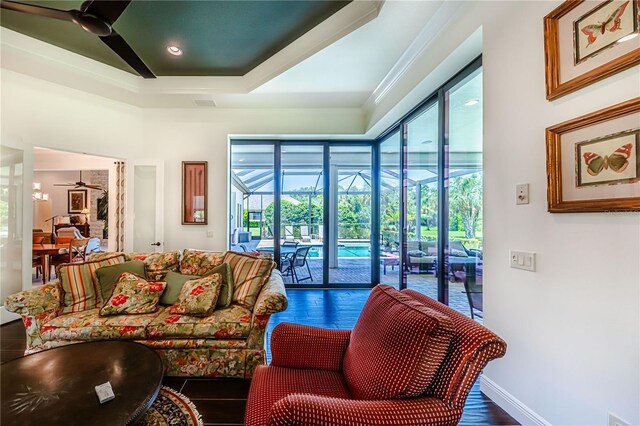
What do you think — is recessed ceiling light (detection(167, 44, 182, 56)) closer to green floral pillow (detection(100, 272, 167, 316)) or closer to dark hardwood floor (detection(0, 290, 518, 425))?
green floral pillow (detection(100, 272, 167, 316))

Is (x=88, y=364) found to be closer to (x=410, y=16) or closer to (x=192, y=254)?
(x=192, y=254)

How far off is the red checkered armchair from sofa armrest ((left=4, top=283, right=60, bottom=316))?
7.25 ft

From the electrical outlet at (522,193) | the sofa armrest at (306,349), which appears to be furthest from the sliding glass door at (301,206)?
the electrical outlet at (522,193)

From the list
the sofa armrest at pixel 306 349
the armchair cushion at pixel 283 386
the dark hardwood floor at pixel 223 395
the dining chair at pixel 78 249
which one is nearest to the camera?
the armchair cushion at pixel 283 386

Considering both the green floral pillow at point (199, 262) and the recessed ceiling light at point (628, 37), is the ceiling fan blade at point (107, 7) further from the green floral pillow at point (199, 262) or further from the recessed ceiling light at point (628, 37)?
the recessed ceiling light at point (628, 37)

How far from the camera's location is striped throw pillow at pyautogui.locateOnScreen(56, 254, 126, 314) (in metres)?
2.46

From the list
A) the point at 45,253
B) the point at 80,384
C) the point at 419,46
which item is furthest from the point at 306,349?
the point at 45,253

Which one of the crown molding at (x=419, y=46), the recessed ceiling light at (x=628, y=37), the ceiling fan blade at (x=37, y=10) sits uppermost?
the crown molding at (x=419, y=46)

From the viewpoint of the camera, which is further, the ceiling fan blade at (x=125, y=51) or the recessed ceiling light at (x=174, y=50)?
the recessed ceiling light at (x=174, y=50)

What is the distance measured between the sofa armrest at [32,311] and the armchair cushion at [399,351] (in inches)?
103

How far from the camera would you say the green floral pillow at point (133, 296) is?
92.8 inches

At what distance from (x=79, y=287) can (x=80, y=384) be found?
1.46m

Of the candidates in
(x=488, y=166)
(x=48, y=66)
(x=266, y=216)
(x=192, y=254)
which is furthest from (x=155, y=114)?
(x=488, y=166)

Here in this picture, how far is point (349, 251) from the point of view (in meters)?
5.08
